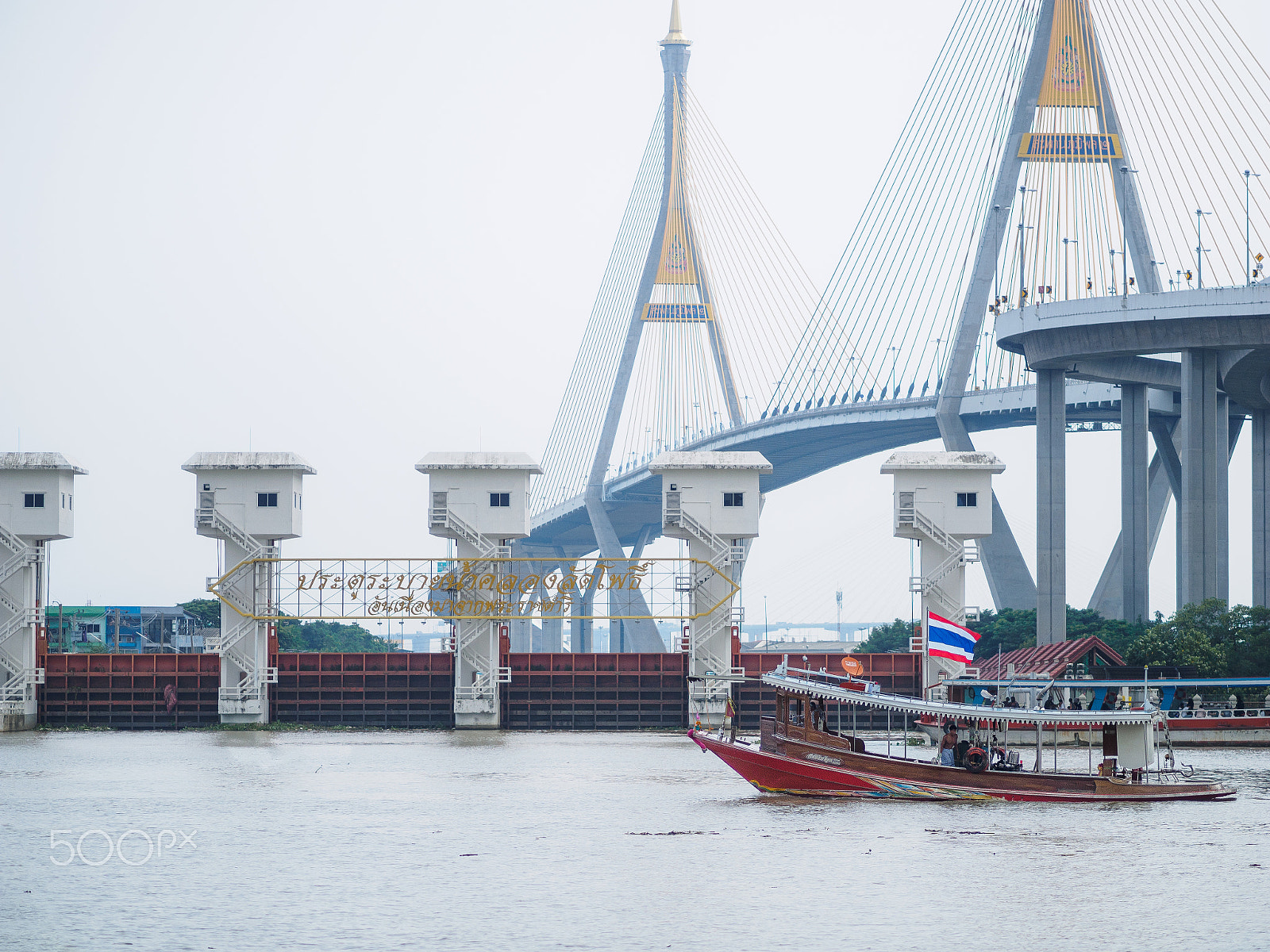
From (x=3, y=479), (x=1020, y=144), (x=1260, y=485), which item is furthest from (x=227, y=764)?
(x=1260, y=485)

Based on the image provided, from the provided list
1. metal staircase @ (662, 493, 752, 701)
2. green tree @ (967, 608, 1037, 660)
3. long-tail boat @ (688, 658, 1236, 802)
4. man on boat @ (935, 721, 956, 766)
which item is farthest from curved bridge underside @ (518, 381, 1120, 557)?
man on boat @ (935, 721, 956, 766)

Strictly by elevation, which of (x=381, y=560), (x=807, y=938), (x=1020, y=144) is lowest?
(x=807, y=938)

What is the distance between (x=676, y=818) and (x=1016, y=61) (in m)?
58.7

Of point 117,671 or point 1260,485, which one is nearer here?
point 117,671

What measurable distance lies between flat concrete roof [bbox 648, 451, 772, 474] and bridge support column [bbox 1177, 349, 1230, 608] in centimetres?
2026

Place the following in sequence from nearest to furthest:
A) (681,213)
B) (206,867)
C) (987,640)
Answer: (206,867), (987,640), (681,213)

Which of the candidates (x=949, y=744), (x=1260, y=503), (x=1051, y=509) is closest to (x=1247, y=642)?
(x=1051, y=509)

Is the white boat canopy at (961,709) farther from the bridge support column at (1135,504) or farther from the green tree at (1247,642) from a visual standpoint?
the bridge support column at (1135,504)

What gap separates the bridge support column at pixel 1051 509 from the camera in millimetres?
81188

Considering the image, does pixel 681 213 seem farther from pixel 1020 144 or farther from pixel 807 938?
pixel 807 938

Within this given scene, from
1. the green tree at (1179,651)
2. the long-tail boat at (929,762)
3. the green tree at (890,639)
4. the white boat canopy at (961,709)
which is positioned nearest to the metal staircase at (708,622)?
the green tree at (1179,651)

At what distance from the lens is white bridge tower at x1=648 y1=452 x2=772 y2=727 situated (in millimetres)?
69062

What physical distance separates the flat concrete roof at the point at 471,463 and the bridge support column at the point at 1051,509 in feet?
80.1

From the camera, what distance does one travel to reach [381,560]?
69312mm
